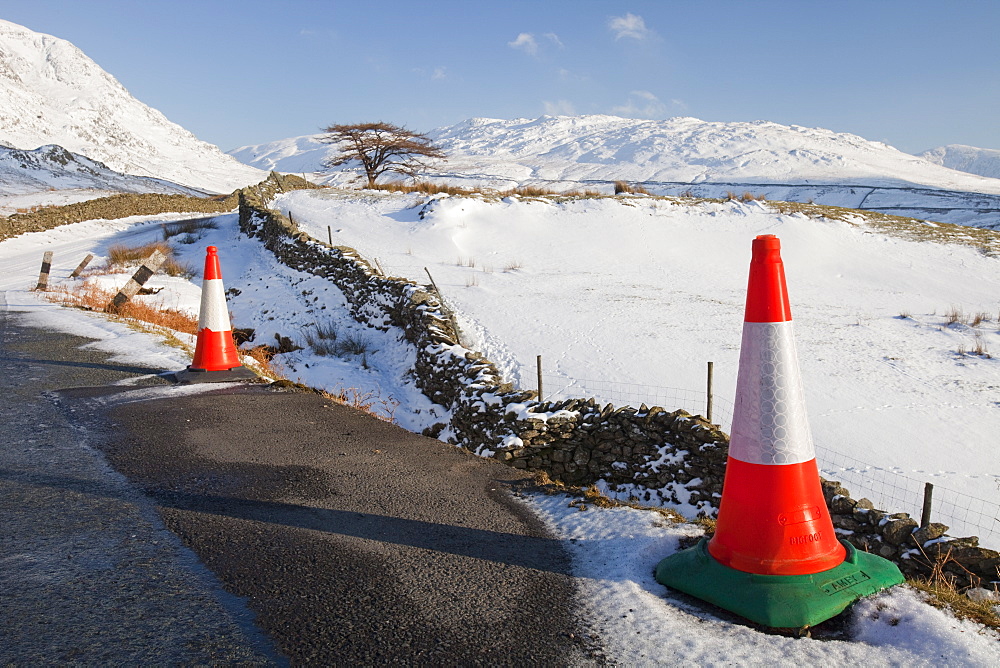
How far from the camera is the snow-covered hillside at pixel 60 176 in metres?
74.9

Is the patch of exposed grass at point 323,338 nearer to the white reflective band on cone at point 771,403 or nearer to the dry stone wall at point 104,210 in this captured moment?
the white reflective band on cone at point 771,403

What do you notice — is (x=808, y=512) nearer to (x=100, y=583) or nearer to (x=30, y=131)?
(x=100, y=583)

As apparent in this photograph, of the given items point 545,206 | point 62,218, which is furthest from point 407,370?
point 62,218

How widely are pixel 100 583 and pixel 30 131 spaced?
13237 cm

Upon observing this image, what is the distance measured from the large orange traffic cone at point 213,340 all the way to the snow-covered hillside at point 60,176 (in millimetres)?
76830

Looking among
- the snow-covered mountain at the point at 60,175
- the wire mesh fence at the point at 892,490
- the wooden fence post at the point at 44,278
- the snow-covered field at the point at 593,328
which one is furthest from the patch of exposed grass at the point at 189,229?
the snow-covered mountain at the point at 60,175

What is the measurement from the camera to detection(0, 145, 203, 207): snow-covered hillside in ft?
246

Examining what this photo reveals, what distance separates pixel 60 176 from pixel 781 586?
10051 centimetres

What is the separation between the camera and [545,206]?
2447 centimetres

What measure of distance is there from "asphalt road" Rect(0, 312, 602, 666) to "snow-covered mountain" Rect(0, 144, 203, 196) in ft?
265

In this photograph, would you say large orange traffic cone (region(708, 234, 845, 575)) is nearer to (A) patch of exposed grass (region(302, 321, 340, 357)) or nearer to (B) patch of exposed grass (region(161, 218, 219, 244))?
(A) patch of exposed grass (region(302, 321, 340, 357))

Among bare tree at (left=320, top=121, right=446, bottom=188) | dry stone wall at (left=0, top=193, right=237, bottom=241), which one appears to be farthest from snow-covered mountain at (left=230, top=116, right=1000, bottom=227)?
dry stone wall at (left=0, top=193, right=237, bottom=241)

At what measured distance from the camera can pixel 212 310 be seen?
689 cm

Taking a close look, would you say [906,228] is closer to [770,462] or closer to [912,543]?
[912,543]
